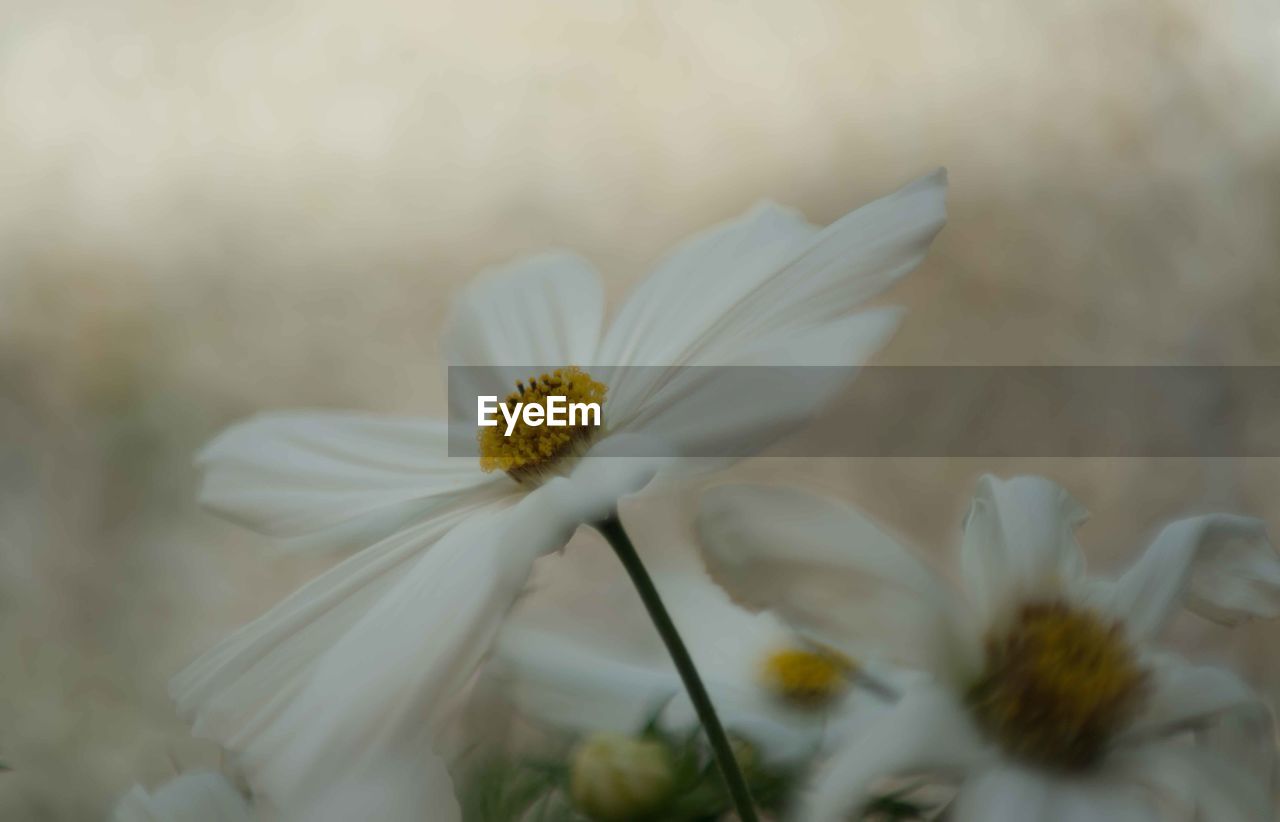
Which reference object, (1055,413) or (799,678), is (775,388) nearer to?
(799,678)

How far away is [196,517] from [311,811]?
0.58m

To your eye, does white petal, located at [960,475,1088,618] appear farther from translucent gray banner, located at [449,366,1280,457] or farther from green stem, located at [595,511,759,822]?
translucent gray banner, located at [449,366,1280,457]

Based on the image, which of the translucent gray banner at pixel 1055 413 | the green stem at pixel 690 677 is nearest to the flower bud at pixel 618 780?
the green stem at pixel 690 677

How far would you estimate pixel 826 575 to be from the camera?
104 millimetres

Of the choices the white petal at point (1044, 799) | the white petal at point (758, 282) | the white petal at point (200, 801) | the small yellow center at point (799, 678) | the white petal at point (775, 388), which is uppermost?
the white petal at point (758, 282)

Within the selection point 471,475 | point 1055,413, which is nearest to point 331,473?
point 471,475

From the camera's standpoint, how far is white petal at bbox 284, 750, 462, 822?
10 cm

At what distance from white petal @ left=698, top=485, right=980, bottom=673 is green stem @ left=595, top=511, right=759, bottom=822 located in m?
0.01

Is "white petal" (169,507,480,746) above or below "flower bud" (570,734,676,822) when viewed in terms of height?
above

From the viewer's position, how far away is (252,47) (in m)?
0.67

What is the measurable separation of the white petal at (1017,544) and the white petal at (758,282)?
0.08 feet

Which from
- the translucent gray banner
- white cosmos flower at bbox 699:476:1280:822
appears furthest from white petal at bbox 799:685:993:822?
the translucent gray banner

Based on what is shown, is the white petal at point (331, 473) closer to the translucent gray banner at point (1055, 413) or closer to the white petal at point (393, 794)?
the white petal at point (393, 794)

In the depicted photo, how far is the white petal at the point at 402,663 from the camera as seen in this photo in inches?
3.9
